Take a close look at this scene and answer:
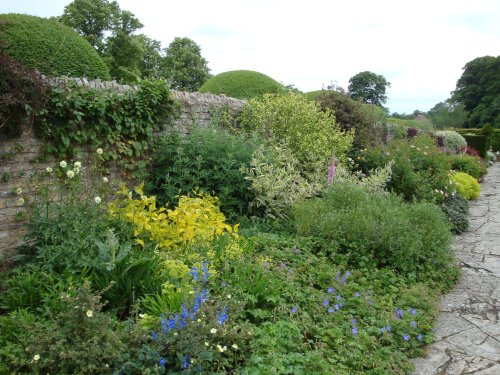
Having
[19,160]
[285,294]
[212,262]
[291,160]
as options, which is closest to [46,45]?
[19,160]

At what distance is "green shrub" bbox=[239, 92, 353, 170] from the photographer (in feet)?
26.2

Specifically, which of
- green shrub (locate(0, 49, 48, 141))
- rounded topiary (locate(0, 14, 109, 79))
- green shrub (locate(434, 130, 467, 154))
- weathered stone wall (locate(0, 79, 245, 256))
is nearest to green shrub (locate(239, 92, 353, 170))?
rounded topiary (locate(0, 14, 109, 79))

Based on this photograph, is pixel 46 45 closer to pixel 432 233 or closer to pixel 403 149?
pixel 432 233

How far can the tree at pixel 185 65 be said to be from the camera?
28.1 m

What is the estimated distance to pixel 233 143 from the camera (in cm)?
633

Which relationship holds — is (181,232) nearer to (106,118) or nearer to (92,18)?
(106,118)

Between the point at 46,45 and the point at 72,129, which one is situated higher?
the point at 46,45

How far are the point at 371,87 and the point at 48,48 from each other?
188ft

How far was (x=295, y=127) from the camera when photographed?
8.16 metres

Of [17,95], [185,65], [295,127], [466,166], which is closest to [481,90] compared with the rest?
[185,65]

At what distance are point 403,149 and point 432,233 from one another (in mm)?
4782

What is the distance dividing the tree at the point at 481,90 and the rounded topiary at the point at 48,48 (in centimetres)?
3973

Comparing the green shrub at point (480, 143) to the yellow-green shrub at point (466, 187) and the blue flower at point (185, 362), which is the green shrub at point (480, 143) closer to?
the yellow-green shrub at point (466, 187)

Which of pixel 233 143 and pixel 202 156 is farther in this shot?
pixel 233 143
